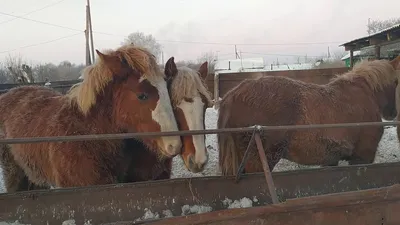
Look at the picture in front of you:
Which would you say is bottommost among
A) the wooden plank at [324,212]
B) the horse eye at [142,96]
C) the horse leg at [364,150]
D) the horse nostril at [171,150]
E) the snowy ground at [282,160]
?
the snowy ground at [282,160]

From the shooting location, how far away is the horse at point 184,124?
2369mm

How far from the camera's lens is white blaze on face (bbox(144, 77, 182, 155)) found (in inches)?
92.0

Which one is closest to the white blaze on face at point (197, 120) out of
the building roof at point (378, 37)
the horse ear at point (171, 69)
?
the horse ear at point (171, 69)

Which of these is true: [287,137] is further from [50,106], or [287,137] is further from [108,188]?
[50,106]

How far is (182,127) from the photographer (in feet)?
8.23

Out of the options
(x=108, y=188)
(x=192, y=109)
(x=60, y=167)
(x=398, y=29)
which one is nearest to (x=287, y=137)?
(x=192, y=109)

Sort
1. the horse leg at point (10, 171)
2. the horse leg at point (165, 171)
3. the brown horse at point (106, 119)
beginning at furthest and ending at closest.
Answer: the horse leg at point (10, 171)
the horse leg at point (165, 171)
the brown horse at point (106, 119)

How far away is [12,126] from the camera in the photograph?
10.5ft

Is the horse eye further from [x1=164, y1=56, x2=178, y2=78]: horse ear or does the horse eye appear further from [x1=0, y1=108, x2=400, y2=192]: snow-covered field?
[x1=0, y1=108, x2=400, y2=192]: snow-covered field

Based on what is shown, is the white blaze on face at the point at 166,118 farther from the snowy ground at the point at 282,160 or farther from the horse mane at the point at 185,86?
the snowy ground at the point at 282,160

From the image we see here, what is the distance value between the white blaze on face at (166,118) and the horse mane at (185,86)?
10 cm

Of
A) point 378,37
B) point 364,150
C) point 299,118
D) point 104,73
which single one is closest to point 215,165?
point 299,118

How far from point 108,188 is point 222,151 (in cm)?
155

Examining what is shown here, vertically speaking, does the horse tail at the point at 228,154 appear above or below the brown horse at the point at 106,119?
below
